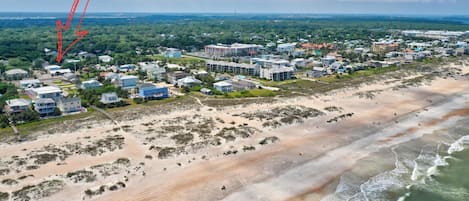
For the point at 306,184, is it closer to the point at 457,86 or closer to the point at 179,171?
the point at 179,171

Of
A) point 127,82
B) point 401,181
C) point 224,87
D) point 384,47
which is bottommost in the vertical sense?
point 401,181

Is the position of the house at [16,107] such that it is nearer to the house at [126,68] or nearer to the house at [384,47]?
the house at [126,68]

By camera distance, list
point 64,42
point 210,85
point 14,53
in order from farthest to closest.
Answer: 1. point 64,42
2. point 14,53
3. point 210,85

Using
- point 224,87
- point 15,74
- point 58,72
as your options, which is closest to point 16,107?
point 15,74

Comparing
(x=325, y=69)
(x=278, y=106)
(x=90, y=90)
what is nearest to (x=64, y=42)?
(x=90, y=90)

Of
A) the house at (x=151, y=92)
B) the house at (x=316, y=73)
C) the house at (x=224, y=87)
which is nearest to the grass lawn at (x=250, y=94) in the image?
the house at (x=224, y=87)

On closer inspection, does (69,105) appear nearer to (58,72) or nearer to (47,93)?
(47,93)
